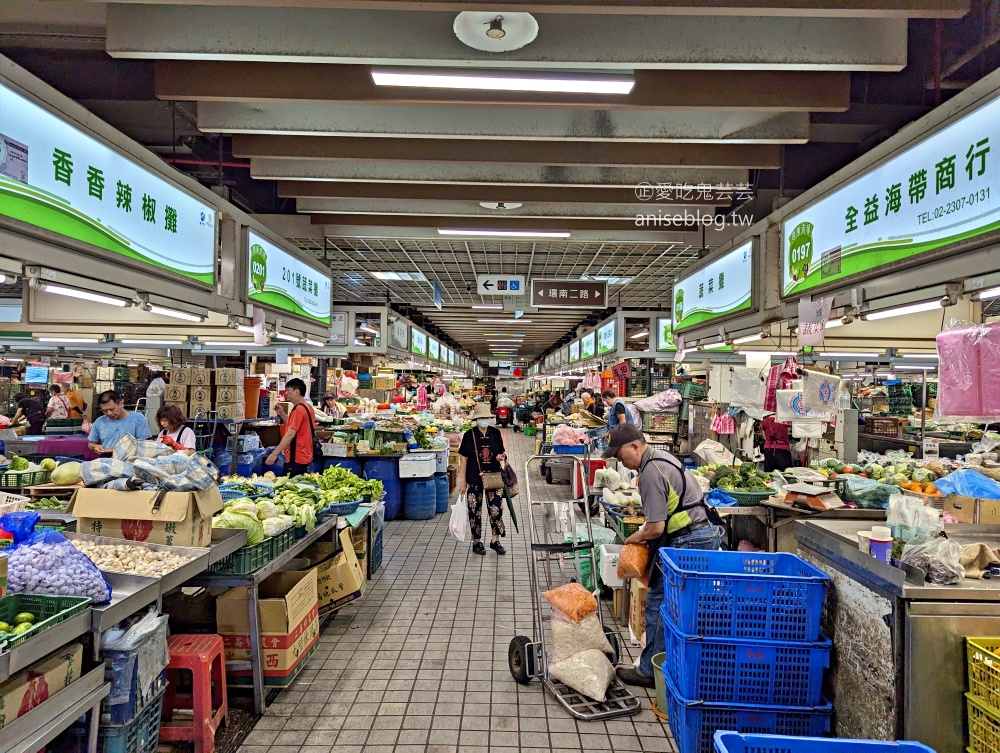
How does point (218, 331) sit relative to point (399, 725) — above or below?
above

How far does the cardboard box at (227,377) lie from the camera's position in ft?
31.1

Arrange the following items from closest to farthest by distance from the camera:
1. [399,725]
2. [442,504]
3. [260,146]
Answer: [399,725]
[260,146]
[442,504]

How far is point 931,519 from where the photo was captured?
10.2 ft

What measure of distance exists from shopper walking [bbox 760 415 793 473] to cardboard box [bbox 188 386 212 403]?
8.69 metres

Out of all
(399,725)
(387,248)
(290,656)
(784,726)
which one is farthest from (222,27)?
(387,248)

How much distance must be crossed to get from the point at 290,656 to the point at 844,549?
3.53 m

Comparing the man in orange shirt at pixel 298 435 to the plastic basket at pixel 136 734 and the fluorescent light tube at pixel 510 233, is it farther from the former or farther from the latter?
the plastic basket at pixel 136 734

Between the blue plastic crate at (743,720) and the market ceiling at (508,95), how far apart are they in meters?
3.79

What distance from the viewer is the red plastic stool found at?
10.7 ft

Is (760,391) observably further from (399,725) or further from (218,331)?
(218,331)

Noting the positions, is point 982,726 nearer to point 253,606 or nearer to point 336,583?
point 253,606

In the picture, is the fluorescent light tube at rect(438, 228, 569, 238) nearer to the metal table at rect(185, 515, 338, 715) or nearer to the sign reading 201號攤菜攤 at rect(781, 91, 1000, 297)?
the sign reading 201號攤菜攤 at rect(781, 91, 1000, 297)

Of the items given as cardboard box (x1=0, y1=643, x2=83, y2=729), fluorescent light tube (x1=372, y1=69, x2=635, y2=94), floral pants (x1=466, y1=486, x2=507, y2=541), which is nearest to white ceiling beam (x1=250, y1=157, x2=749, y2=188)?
fluorescent light tube (x1=372, y1=69, x2=635, y2=94)

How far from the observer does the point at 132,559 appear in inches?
126
